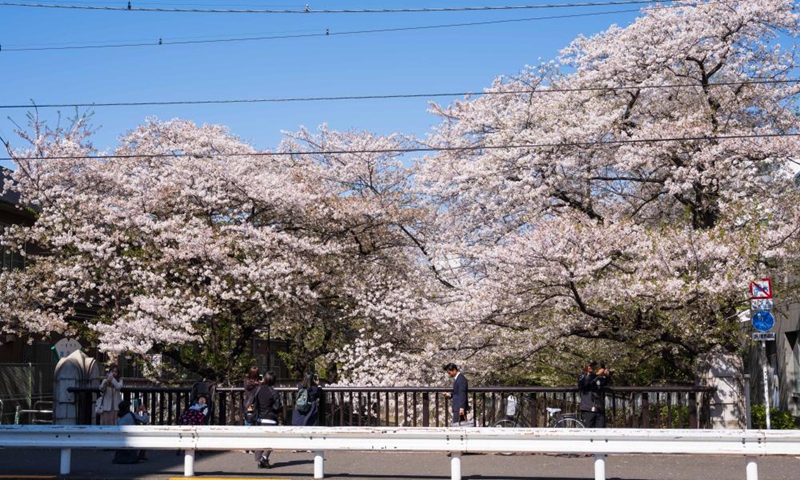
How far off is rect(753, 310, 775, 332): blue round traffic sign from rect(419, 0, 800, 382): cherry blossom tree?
7.31 ft

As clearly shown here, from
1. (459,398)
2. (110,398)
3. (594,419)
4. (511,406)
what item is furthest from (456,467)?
(110,398)

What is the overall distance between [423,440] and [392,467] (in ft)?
5.58

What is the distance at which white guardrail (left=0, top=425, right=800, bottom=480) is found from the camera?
42.8ft

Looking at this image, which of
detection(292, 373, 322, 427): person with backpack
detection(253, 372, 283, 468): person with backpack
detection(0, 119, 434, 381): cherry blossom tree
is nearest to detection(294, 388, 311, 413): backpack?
detection(292, 373, 322, 427): person with backpack

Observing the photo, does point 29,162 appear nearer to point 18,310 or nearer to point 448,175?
point 18,310

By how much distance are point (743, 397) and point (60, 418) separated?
14.7 meters

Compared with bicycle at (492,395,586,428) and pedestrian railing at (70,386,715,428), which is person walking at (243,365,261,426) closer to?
pedestrian railing at (70,386,715,428)

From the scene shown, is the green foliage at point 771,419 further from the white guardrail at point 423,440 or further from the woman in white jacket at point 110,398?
the woman in white jacket at point 110,398

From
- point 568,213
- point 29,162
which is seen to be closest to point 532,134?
point 568,213

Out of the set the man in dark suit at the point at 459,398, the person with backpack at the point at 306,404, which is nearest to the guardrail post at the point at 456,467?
the man in dark suit at the point at 459,398

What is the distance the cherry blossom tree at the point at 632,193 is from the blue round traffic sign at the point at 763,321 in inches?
87.7

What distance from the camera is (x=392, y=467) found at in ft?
49.5

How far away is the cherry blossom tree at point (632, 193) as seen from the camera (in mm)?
21078

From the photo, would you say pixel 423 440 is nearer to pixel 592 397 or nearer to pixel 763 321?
pixel 592 397
